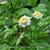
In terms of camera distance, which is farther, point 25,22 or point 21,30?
point 21,30

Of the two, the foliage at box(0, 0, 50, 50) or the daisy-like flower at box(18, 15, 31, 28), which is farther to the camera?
the foliage at box(0, 0, 50, 50)

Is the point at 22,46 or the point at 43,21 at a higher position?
the point at 43,21

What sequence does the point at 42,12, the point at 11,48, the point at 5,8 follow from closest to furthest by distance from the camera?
the point at 11,48, the point at 42,12, the point at 5,8

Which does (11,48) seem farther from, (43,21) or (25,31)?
(43,21)

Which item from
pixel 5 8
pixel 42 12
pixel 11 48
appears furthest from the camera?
pixel 5 8

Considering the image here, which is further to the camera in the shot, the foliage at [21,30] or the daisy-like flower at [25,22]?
the foliage at [21,30]

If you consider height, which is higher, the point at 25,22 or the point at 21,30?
the point at 25,22

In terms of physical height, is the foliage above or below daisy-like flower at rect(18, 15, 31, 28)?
below

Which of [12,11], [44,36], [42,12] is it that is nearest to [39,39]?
[44,36]

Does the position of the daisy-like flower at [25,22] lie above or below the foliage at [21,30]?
above

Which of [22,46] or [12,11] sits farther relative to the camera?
[12,11]
